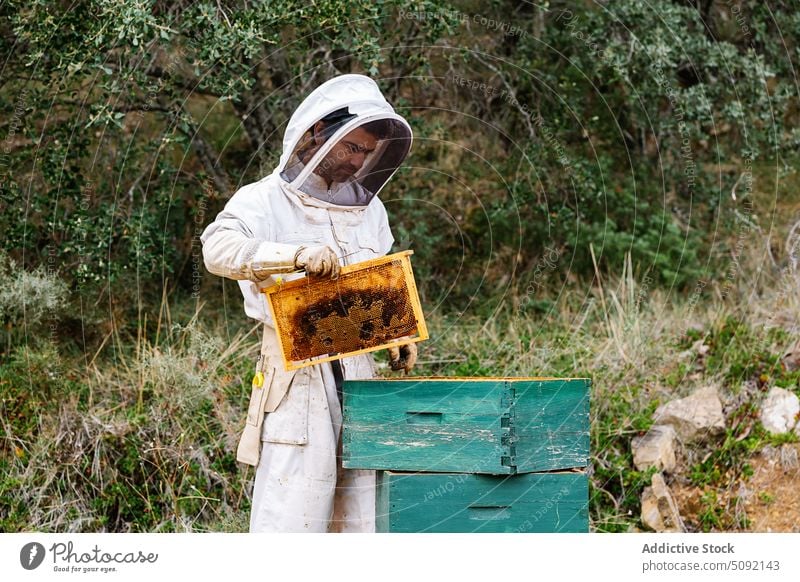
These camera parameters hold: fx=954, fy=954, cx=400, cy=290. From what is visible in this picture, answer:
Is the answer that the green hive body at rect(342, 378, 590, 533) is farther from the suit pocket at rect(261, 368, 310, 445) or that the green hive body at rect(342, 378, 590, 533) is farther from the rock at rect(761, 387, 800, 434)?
the rock at rect(761, 387, 800, 434)

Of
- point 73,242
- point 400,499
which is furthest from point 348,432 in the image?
point 73,242

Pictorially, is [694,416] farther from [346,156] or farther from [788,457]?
[346,156]

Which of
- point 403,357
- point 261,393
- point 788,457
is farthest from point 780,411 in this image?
point 261,393

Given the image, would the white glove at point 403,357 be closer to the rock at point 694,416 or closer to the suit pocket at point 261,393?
the suit pocket at point 261,393

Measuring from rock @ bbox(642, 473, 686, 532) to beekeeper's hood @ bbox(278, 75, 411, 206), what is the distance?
9.81 feet

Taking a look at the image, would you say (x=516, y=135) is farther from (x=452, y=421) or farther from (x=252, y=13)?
(x=452, y=421)

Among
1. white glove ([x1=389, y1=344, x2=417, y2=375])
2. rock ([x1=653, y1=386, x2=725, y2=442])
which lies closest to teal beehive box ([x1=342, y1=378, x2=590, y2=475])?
white glove ([x1=389, y1=344, x2=417, y2=375])

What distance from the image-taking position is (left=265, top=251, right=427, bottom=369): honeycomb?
3.77m

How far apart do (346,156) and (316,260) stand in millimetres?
666

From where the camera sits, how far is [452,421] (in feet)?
12.2

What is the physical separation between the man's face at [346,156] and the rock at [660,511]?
10.2ft

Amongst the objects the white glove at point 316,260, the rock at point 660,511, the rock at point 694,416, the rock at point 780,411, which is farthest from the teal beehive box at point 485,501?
the rock at point 780,411

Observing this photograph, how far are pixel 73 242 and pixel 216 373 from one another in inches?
54.0

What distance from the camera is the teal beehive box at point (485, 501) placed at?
375 centimetres
